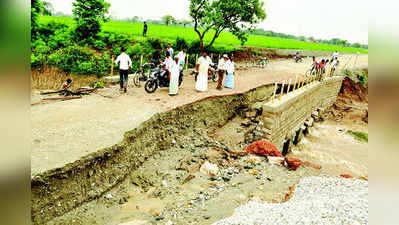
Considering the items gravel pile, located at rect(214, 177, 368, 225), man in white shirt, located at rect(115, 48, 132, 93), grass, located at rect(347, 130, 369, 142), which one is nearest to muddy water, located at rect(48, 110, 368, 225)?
gravel pile, located at rect(214, 177, 368, 225)

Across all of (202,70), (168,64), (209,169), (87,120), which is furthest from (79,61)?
(209,169)

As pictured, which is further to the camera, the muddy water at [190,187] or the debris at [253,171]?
the debris at [253,171]

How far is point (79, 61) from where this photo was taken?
14.2 meters

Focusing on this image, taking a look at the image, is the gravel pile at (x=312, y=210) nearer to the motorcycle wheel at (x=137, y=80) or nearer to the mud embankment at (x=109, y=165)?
the mud embankment at (x=109, y=165)

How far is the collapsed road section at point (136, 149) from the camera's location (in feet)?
13.6

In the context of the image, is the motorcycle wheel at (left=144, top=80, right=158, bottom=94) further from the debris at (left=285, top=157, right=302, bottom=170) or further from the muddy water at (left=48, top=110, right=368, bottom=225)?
the debris at (left=285, top=157, right=302, bottom=170)

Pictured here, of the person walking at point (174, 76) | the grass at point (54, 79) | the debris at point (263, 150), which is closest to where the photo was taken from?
the debris at point (263, 150)

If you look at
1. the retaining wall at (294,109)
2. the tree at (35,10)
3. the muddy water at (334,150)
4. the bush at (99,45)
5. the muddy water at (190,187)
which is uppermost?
the tree at (35,10)

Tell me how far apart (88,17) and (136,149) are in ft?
42.4

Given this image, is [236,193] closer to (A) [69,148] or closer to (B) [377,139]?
(A) [69,148]

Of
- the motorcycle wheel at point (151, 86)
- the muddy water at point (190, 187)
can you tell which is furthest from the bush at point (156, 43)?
the muddy water at point (190, 187)

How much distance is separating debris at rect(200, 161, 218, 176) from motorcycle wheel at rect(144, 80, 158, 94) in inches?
148

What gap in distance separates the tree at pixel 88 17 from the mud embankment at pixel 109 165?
10879mm

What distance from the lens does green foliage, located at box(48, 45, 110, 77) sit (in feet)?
45.4
